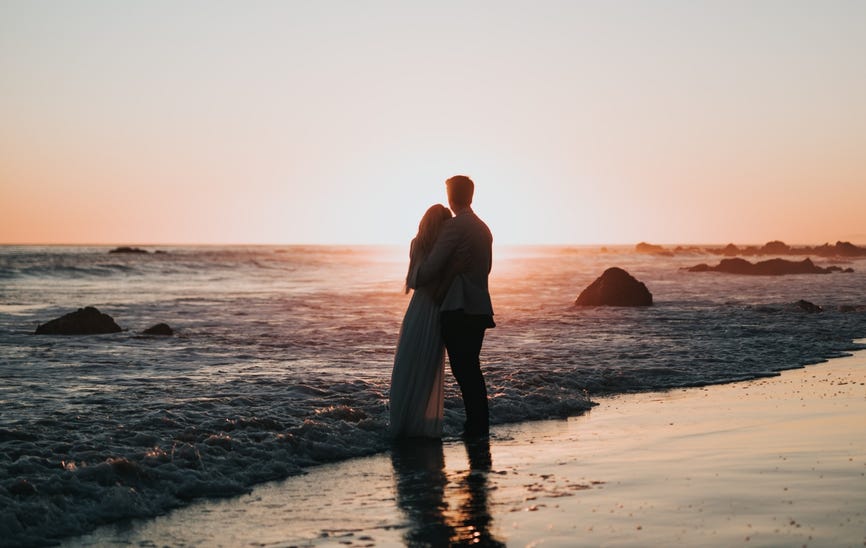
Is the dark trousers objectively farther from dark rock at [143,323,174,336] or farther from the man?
dark rock at [143,323,174,336]

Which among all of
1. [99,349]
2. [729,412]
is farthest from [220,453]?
[99,349]

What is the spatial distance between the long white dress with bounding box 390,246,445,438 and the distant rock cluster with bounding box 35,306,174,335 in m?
11.0

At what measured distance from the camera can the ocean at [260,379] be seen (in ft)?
20.1

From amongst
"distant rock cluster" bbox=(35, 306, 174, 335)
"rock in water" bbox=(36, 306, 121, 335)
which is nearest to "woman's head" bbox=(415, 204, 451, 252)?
"distant rock cluster" bbox=(35, 306, 174, 335)

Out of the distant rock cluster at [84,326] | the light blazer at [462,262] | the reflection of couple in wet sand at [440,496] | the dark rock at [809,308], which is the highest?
the light blazer at [462,262]

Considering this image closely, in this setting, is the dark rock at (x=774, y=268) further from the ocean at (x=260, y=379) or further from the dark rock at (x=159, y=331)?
the dark rock at (x=159, y=331)

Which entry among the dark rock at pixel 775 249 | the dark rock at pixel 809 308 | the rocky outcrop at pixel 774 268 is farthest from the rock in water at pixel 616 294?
the dark rock at pixel 775 249

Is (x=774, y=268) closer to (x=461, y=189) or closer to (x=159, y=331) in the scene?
(x=159, y=331)

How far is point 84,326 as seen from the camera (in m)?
17.4

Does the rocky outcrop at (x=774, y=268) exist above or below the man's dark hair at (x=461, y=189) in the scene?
below

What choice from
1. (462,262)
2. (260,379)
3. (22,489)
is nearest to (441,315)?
(462,262)

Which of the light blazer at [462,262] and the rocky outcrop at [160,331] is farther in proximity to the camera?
the rocky outcrop at [160,331]

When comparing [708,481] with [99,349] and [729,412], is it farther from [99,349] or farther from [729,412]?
[99,349]

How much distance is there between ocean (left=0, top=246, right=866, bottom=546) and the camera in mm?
6117
